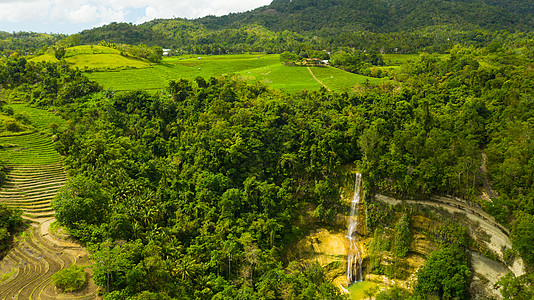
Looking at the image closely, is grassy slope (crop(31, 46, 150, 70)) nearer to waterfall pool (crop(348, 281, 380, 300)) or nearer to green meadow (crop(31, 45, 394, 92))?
green meadow (crop(31, 45, 394, 92))

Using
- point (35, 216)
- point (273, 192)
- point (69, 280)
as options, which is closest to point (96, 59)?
point (35, 216)

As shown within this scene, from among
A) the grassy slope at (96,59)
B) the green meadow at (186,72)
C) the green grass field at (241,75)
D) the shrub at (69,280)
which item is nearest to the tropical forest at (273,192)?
→ the shrub at (69,280)

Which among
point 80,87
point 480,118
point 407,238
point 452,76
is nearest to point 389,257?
point 407,238

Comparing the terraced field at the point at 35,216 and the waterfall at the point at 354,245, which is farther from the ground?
the terraced field at the point at 35,216

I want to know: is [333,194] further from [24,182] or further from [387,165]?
[24,182]

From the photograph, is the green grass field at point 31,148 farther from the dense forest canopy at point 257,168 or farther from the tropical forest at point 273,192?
the dense forest canopy at point 257,168

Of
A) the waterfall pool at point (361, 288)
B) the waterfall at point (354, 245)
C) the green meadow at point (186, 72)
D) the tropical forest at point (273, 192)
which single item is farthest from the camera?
the green meadow at point (186, 72)

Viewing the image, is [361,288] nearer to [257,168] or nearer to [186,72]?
[257,168]
